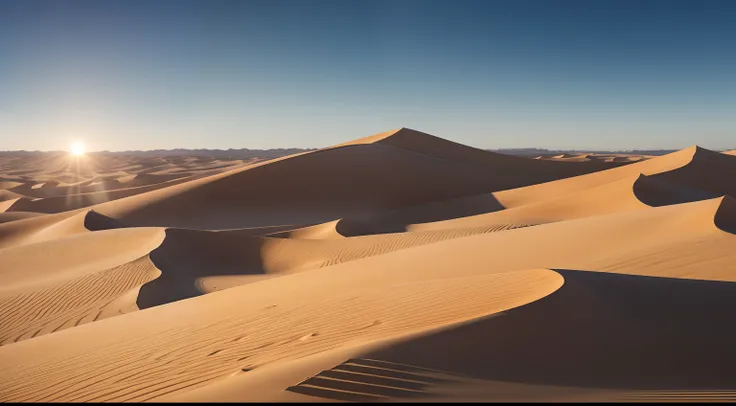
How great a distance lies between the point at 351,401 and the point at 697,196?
22338 mm

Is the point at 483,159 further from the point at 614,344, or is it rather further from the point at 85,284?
the point at 614,344

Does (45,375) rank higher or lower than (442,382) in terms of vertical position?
lower

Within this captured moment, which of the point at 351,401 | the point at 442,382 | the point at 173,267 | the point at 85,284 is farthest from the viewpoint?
the point at 173,267

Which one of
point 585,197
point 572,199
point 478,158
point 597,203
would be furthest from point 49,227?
point 478,158

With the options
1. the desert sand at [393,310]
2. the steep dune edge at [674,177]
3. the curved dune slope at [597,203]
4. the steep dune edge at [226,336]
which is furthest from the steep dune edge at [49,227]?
the steep dune edge at [674,177]

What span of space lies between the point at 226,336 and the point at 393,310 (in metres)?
1.94

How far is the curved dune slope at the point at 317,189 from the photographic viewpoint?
26.6 m

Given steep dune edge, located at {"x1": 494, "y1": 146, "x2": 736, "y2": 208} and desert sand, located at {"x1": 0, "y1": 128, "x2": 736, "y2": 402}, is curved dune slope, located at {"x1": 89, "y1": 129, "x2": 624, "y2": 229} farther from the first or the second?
steep dune edge, located at {"x1": 494, "y1": 146, "x2": 736, "y2": 208}

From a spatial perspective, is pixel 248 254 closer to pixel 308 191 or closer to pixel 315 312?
pixel 315 312

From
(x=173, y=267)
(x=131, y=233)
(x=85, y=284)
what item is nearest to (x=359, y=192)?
(x=131, y=233)

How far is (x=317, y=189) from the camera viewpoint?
3059 cm

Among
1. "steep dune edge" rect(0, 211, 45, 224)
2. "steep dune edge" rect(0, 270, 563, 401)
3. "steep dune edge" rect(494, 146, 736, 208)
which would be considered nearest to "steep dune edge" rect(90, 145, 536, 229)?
"steep dune edge" rect(0, 211, 45, 224)

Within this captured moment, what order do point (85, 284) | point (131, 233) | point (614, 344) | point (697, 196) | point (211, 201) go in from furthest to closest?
1. point (211, 201)
2. point (697, 196)
3. point (131, 233)
4. point (85, 284)
5. point (614, 344)

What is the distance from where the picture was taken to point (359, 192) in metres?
30.6
